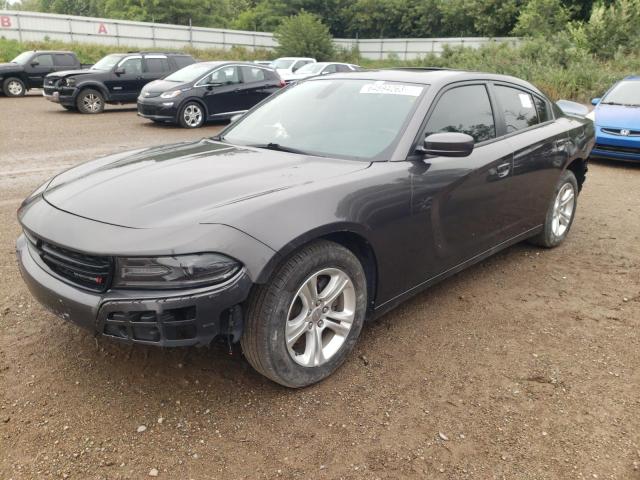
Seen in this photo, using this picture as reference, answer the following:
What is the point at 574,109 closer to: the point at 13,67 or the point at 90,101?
the point at 90,101

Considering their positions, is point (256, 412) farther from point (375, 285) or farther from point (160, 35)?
point (160, 35)

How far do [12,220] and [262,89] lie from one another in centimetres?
891

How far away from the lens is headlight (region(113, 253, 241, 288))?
2.18m

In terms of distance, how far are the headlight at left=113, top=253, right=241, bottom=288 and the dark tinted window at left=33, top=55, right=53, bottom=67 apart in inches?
741

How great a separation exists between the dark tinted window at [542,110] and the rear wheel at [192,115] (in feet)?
29.8

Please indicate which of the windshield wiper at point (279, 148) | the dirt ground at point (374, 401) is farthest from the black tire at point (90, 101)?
the windshield wiper at point (279, 148)

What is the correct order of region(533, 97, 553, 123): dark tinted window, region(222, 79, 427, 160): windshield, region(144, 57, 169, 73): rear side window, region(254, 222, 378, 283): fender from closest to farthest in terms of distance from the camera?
region(254, 222, 378, 283): fender
region(222, 79, 427, 160): windshield
region(533, 97, 553, 123): dark tinted window
region(144, 57, 169, 73): rear side window

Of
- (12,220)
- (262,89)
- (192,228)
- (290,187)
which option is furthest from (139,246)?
(262,89)

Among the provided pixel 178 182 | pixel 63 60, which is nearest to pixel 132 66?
pixel 63 60

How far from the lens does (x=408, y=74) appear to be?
12.0 feet

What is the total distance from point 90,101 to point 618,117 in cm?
1292

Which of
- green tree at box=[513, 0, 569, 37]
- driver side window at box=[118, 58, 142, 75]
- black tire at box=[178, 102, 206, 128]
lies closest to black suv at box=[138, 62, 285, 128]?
black tire at box=[178, 102, 206, 128]

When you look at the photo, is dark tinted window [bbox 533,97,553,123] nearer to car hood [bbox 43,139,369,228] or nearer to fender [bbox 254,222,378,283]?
car hood [bbox 43,139,369,228]

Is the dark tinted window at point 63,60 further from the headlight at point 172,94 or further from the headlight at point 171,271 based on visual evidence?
the headlight at point 171,271
